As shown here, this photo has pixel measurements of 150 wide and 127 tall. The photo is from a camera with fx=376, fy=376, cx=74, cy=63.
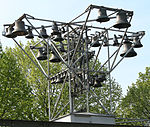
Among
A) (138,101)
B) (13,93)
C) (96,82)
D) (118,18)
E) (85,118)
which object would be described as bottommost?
(85,118)

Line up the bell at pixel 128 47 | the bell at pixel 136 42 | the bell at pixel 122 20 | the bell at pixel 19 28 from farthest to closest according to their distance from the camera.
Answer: the bell at pixel 136 42, the bell at pixel 128 47, the bell at pixel 19 28, the bell at pixel 122 20

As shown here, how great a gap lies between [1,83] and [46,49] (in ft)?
34.9

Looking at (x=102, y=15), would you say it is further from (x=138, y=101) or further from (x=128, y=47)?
Answer: (x=138, y=101)

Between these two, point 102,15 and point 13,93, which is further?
point 13,93

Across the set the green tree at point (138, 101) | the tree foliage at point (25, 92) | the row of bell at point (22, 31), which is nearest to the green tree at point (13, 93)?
the tree foliage at point (25, 92)

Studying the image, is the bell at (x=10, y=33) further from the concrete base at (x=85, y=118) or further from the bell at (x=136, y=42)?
the bell at (x=136, y=42)

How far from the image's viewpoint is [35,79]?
1131 inches

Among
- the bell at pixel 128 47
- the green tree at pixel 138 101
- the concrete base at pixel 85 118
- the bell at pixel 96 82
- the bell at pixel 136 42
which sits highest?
the green tree at pixel 138 101

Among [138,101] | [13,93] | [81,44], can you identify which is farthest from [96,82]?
[138,101]

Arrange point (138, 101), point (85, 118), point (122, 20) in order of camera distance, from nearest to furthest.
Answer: point (85, 118), point (122, 20), point (138, 101)

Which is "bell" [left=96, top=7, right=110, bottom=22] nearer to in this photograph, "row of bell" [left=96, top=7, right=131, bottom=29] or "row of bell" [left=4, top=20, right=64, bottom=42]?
"row of bell" [left=96, top=7, right=131, bottom=29]

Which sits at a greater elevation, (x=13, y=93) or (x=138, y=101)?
(x=138, y=101)

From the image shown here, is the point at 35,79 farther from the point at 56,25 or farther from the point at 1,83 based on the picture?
the point at 56,25

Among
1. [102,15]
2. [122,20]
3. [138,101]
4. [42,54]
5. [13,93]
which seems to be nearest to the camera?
[102,15]
